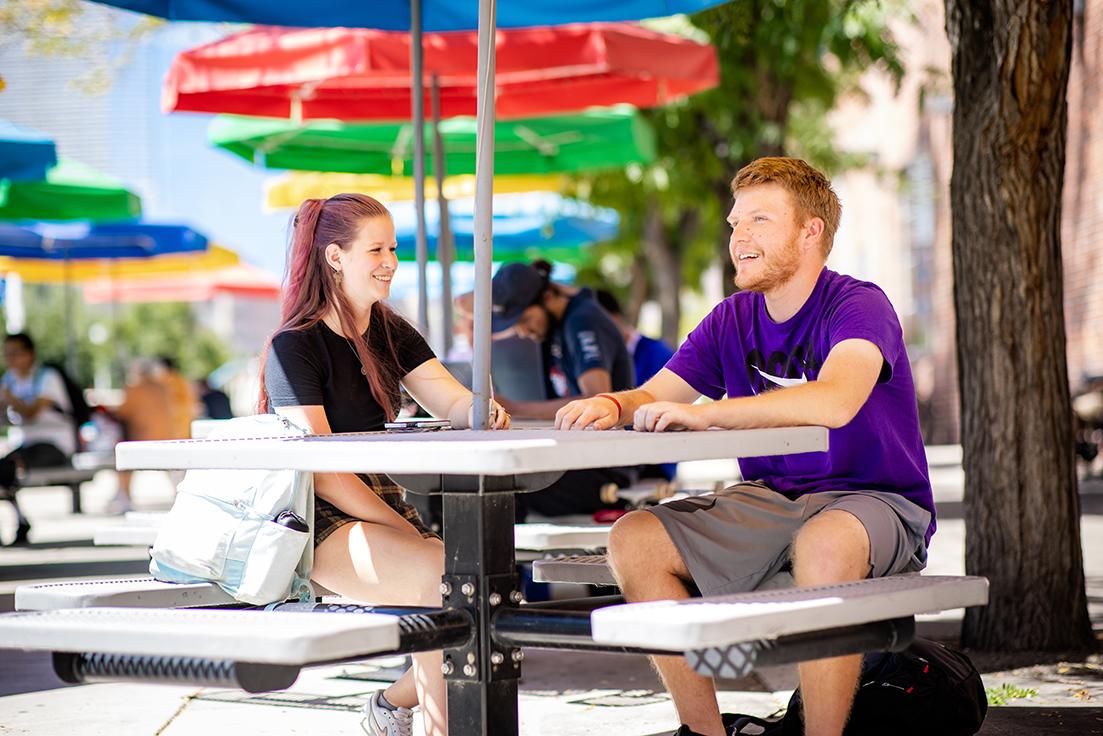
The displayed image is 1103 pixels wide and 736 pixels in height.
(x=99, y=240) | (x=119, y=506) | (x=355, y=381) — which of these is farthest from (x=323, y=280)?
(x=99, y=240)

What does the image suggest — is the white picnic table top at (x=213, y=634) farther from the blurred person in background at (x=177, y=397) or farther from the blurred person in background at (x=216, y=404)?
the blurred person in background at (x=216, y=404)

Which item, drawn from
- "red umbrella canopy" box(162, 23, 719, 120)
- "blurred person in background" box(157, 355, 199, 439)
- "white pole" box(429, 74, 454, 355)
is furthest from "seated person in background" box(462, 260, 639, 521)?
"blurred person in background" box(157, 355, 199, 439)

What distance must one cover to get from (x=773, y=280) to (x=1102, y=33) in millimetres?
14106

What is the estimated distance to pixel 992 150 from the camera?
5.46 meters

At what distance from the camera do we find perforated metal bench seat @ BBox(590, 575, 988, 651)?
2688 millimetres

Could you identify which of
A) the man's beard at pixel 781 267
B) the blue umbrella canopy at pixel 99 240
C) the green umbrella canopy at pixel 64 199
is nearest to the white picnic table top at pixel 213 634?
the man's beard at pixel 781 267

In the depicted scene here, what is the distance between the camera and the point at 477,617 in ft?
10.4

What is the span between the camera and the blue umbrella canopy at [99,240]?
51.3ft

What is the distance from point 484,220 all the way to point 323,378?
0.68 meters

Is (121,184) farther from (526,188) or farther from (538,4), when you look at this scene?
(538,4)

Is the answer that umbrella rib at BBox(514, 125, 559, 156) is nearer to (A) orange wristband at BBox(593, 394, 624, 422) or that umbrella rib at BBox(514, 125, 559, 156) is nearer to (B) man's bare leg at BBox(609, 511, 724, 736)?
(A) orange wristband at BBox(593, 394, 624, 422)

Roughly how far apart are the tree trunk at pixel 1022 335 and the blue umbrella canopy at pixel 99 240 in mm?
11761

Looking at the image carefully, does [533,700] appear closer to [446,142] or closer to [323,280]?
[323,280]

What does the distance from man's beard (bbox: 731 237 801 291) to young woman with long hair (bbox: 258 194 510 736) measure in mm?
803
